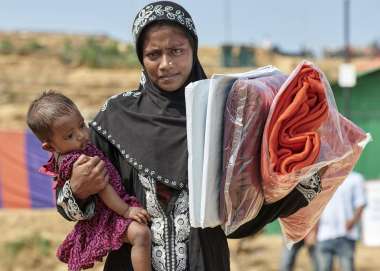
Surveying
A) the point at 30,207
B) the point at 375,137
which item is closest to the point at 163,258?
the point at 30,207

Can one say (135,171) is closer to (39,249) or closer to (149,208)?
(149,208)

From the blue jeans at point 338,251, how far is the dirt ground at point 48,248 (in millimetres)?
2143

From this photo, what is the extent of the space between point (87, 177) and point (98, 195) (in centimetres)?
11

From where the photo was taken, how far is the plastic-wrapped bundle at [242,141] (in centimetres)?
228

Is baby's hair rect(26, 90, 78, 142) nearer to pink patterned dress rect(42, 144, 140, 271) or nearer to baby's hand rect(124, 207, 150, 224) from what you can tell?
pink patterned dress rect(42, 144, 140, 271)

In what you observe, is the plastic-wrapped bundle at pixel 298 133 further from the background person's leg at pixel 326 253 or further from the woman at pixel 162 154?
the background person's leg at pixel 326 253

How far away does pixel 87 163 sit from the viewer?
7.76ft

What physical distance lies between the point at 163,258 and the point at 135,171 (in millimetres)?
286

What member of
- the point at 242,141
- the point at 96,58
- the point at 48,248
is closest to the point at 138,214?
the point at 242,141

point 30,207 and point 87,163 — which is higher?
point 87,163

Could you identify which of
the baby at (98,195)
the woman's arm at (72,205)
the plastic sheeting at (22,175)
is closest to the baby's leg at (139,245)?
the baby at (98,195)

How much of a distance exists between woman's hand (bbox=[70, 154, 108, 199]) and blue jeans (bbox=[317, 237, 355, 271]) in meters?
4.93

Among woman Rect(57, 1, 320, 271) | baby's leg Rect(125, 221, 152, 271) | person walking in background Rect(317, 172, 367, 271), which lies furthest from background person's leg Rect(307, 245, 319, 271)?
baby's leg Rect(125, 221, 152, 271)

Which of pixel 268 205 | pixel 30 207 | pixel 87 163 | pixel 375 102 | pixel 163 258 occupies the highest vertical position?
pixel 87 163
